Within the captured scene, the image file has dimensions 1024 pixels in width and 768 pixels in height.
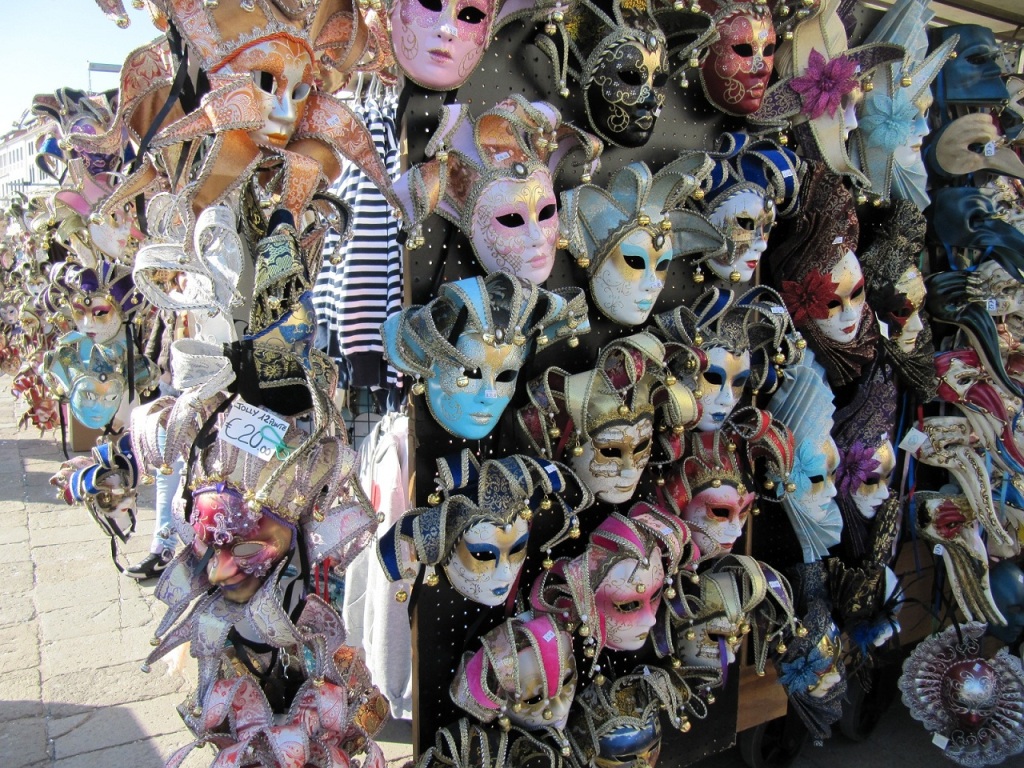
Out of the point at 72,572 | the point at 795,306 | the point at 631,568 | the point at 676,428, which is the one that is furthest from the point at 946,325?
the point at 72,572

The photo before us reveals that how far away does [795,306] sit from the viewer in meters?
2.49

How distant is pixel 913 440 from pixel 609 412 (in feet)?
5.09

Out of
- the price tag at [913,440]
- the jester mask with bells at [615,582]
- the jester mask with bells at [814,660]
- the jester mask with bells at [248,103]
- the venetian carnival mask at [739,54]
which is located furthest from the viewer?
the price tag at [913,440]

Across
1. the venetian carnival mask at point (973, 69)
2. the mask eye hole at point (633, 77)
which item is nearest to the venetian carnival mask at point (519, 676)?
the mask eye hole at point (633, 77)

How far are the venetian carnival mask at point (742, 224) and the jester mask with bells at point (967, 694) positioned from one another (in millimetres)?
1800

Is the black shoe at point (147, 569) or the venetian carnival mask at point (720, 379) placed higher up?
the venetian carnival mask at point (720, 379)

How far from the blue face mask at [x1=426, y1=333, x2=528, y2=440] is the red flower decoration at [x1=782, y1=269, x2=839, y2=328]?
1.14 metres

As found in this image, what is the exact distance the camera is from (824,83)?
240 centimetres

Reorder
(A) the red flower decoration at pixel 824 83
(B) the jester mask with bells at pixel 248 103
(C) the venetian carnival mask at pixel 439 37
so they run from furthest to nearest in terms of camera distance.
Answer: (A) the red flower decoration at pixel 824 83 → (C) the venetian carnival mask at pixel 439 37 → (B) the jester mask with bells at pixel 248 103

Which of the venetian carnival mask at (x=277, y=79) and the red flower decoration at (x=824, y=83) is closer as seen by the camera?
the venetian carnival mask at (x=277, y=79)

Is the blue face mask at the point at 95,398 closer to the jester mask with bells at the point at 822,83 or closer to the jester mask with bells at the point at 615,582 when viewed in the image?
the jester mask with bells at the point at 615,582

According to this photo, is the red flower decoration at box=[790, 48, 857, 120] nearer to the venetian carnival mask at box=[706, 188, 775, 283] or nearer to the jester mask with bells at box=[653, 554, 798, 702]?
the venetian carnival mask at box=[706, 188, 775, 283]

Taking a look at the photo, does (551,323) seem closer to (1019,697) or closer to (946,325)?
(946,325)

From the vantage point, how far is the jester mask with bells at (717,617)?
2.24 metres
